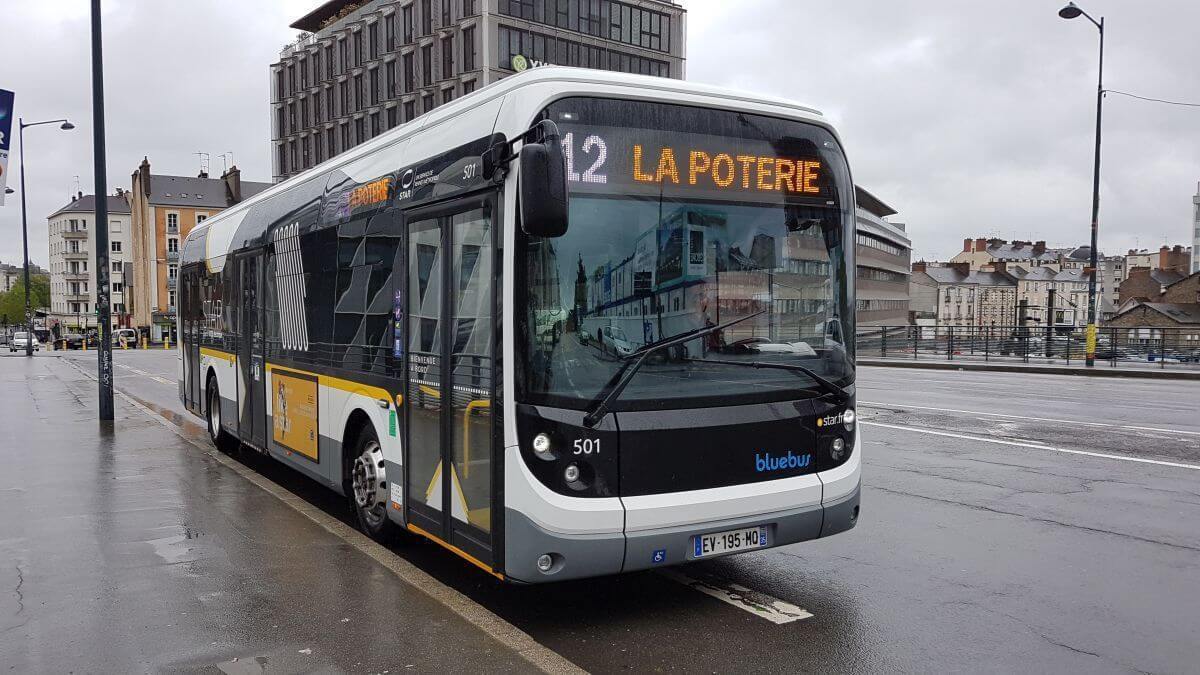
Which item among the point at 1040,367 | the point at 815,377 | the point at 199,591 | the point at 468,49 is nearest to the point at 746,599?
the point at 815,377

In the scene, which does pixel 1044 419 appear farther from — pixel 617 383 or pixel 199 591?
pixel 199 591

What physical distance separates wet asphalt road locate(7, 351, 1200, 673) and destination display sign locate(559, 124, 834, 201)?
2.42 m

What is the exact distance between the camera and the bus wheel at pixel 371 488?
22.4 ft

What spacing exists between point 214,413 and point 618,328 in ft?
29.0

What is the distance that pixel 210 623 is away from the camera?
210 inches

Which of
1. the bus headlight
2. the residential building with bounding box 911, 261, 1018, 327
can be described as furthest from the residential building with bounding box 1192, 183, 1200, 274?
the bus headlight

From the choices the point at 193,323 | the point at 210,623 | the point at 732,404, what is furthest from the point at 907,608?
the point at 193,323

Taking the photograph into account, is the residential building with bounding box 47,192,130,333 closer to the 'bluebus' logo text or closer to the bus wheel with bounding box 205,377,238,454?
the bus wheel with bounding box 205,377,238,454

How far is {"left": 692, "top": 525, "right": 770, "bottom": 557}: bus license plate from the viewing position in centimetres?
520

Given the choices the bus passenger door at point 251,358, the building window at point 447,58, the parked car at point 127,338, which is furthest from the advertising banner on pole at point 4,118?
the parked car at point 127,338

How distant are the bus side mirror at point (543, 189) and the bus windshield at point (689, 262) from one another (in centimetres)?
36

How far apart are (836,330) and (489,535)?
2410 mm

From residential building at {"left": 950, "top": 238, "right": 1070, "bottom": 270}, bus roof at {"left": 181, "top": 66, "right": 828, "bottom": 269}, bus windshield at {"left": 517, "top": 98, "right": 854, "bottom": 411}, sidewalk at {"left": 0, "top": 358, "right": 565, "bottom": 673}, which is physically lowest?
sidewalk at {"left": 0, "top": 358, "right": 565, "bottom": 673}

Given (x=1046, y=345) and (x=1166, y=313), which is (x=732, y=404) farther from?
(x=1166, y=313)
